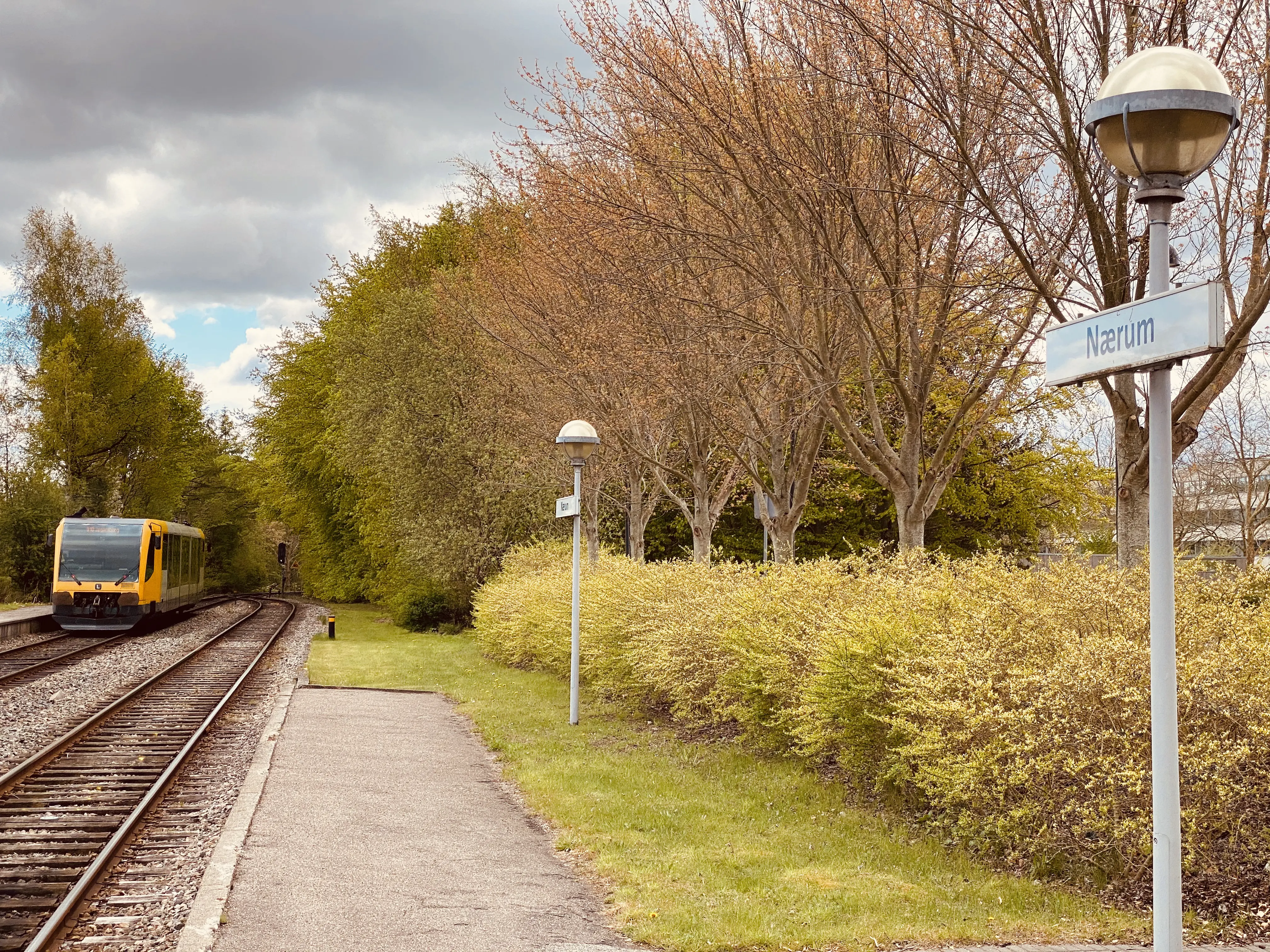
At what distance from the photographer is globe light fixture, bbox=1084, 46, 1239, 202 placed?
4.02 metres

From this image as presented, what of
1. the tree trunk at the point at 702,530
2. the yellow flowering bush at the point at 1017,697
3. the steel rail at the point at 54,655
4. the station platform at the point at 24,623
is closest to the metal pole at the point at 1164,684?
the yellow flowering bush at the point at 1017,697

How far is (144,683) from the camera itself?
1855 cm

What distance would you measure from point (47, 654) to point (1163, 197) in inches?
1005

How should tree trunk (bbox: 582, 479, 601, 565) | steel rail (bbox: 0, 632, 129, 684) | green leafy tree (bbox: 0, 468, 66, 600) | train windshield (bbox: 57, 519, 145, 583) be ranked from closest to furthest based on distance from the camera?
steel rail (bbox: 0, 632, 129, 684)
tree trunk (bbox: 582, 479, 601, 565)
train windshield (bbox: 57, 519, 145, 583)
green leafy tree (bbox: 0, 468, 66, 600)

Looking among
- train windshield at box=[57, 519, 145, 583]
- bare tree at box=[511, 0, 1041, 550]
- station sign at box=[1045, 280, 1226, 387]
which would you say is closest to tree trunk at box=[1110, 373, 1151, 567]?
bare tree at box=[511, 0, 1041, 550]

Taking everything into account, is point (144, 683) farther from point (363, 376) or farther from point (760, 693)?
point (363, 376)

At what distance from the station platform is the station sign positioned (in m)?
30.1

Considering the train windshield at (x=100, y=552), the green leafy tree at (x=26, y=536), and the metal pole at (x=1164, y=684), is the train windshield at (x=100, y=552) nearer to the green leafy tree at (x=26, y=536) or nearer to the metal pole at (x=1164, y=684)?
the green leafy tree at (x=26, y=536)

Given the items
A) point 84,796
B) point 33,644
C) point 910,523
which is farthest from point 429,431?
point 84,796

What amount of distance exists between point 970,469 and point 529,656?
2014cm

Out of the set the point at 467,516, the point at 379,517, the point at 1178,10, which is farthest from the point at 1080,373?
the point at 379,517

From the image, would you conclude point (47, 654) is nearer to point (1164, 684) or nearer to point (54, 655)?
point (54, 655)

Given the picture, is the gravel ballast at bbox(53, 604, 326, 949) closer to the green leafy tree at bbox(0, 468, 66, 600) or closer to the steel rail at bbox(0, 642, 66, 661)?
the steel rail at bbox(0, 642, 66, 661)

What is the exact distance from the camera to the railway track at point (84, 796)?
703 cm
